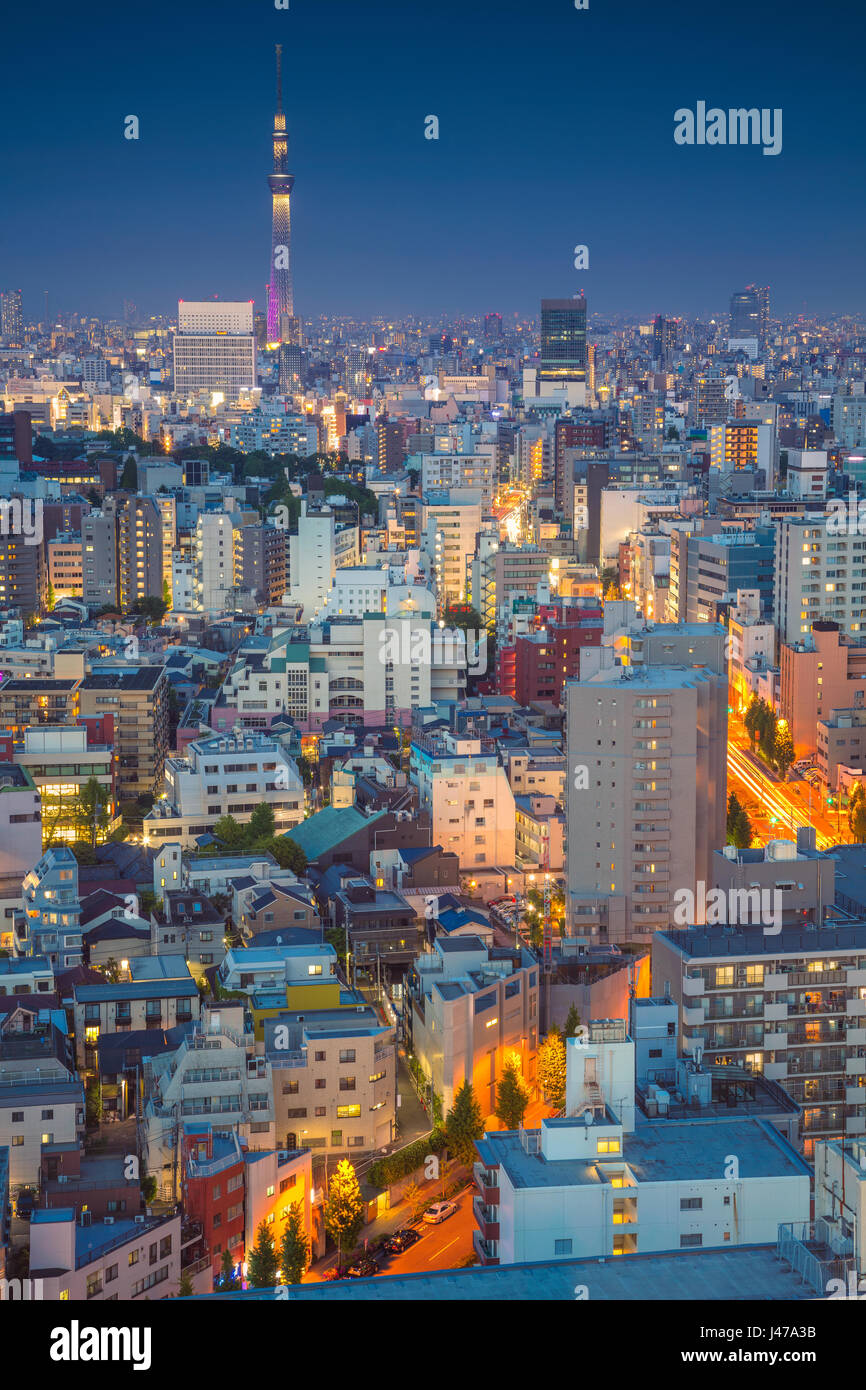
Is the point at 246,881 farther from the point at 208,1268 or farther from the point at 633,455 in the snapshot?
the point at 633,455

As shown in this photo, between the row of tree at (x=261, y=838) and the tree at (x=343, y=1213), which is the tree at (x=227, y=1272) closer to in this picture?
the tree at (x=343, y=1213)

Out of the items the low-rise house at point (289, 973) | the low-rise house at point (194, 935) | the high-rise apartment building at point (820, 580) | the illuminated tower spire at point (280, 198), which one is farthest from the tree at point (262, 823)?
the illuminated tower spire at point (280, 198)

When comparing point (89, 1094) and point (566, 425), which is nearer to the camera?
point (89, 1094)

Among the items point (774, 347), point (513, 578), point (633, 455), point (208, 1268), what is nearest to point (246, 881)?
point (208, 1268)

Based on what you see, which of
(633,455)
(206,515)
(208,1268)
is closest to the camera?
(208,1268)

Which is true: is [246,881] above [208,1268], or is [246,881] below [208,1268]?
above

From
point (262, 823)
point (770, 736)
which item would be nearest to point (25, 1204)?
point (262, 823)

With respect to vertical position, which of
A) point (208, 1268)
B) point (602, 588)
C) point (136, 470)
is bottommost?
point (208, 1268)
